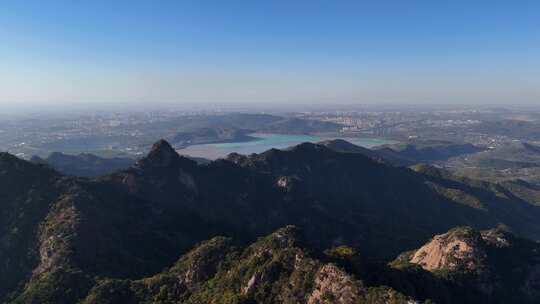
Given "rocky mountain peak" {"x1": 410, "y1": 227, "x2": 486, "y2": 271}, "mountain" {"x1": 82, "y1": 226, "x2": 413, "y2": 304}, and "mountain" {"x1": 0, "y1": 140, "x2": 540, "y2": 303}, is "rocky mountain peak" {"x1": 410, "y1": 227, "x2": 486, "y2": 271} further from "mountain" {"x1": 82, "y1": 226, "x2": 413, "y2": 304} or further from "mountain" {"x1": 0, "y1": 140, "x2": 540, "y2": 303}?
"mountain" {"x1": 82, "y1": 226, "x2": 413, "y2": 304}

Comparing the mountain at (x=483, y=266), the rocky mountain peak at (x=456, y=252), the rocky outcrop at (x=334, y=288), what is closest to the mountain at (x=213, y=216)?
the rocky outcrop at (x=334, y=288)

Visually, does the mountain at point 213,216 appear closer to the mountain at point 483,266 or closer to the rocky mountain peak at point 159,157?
the rocky mountain peak at point 159,157

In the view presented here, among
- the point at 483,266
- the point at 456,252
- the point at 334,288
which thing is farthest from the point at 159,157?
the point at 483,266

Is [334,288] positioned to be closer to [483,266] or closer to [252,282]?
[252,282]

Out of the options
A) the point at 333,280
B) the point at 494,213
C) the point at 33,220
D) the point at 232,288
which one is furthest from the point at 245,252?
the point at 494,213

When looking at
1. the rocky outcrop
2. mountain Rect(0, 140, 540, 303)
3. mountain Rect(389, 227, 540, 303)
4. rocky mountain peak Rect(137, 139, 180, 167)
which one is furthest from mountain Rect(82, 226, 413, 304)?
rocky mountain peak Rect(137, 139, 180, 167)

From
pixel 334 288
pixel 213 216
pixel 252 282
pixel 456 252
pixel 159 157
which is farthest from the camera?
pixel 159 157

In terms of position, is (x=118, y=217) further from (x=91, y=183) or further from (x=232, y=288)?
(x=232, y=288)

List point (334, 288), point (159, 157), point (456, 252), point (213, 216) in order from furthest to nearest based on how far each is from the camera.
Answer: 1. point (159, 157)
2. point (213, 216)
3. point (456, 252)
4. point (334, 288)
